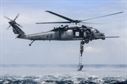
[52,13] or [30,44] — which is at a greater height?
[52,13]

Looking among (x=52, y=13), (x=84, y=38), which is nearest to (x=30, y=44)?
(x=52, y=13)

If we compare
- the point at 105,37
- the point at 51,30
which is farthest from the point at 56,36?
the point at 105,37

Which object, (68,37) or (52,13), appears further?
(68,37)

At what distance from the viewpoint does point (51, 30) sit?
7350 cm

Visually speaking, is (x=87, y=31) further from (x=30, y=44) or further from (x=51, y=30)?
(x=30, y=44)

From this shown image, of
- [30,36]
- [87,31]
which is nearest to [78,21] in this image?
[87,31]

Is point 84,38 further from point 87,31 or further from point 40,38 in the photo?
point 40,38

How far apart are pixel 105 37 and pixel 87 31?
277 centimetres

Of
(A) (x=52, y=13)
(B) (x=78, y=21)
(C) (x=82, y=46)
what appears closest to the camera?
(A) (x=52, y=13)

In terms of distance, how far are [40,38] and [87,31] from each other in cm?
702

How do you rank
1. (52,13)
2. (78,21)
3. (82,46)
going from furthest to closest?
1. (78,21)
2. (82,46)
3. (52,13)

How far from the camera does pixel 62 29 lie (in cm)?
7344

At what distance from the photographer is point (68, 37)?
7231 cm

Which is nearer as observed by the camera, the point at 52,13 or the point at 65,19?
the point at 52,13
